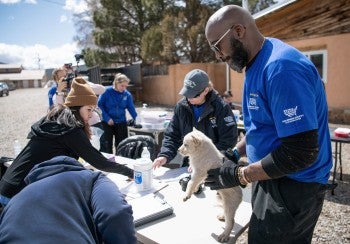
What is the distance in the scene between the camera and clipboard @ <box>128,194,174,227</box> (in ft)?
6.78

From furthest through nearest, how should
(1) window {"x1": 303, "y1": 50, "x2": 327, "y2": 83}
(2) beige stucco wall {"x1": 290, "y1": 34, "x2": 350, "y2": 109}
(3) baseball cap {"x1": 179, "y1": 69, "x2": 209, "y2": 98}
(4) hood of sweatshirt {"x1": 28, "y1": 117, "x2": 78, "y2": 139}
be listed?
(1) window {"x1": 303, "y1": 50, "x2": 327, "y2": 83}, (2) beige stucco wall {"x1": 290, "y1": 34, "x2": 350, "y2": 109}, (3) baseball cap {"x1": 179, "y1": 69, "x2": 209, "y2": 98}, (4) hood of sweatshirt {"x1": 28, "y1": 117, "x2": 78, "y2": 139}

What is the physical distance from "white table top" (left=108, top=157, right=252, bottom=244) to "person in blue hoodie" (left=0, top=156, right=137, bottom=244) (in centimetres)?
64

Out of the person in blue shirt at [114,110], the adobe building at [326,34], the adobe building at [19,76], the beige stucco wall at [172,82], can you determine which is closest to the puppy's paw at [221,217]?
the person in blue shirt at [114,110]

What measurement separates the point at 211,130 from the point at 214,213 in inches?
44.0

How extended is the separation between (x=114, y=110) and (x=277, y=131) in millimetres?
5129

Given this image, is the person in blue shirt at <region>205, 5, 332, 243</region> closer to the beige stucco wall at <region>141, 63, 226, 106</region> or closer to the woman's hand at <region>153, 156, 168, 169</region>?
the woman's hand at <region>153, 156, 168, 169</region>

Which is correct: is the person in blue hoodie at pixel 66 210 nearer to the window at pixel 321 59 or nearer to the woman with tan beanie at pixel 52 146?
the woman with tan beanie at pixel 52 146

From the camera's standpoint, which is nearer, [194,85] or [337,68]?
[194,85]

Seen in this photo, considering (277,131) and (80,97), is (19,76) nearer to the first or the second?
(80,97)

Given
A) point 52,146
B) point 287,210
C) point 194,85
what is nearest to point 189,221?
point 287,210

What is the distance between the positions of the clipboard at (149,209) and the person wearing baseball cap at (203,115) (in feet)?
2.62

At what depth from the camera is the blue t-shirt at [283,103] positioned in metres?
1.36

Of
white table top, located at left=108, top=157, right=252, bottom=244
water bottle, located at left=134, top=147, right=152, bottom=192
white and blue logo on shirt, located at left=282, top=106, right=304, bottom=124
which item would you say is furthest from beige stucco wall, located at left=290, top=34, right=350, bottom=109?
white and blue logo on shirt, located at left=282, top=106, right=304, bottom=124

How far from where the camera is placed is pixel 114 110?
6.29 m
